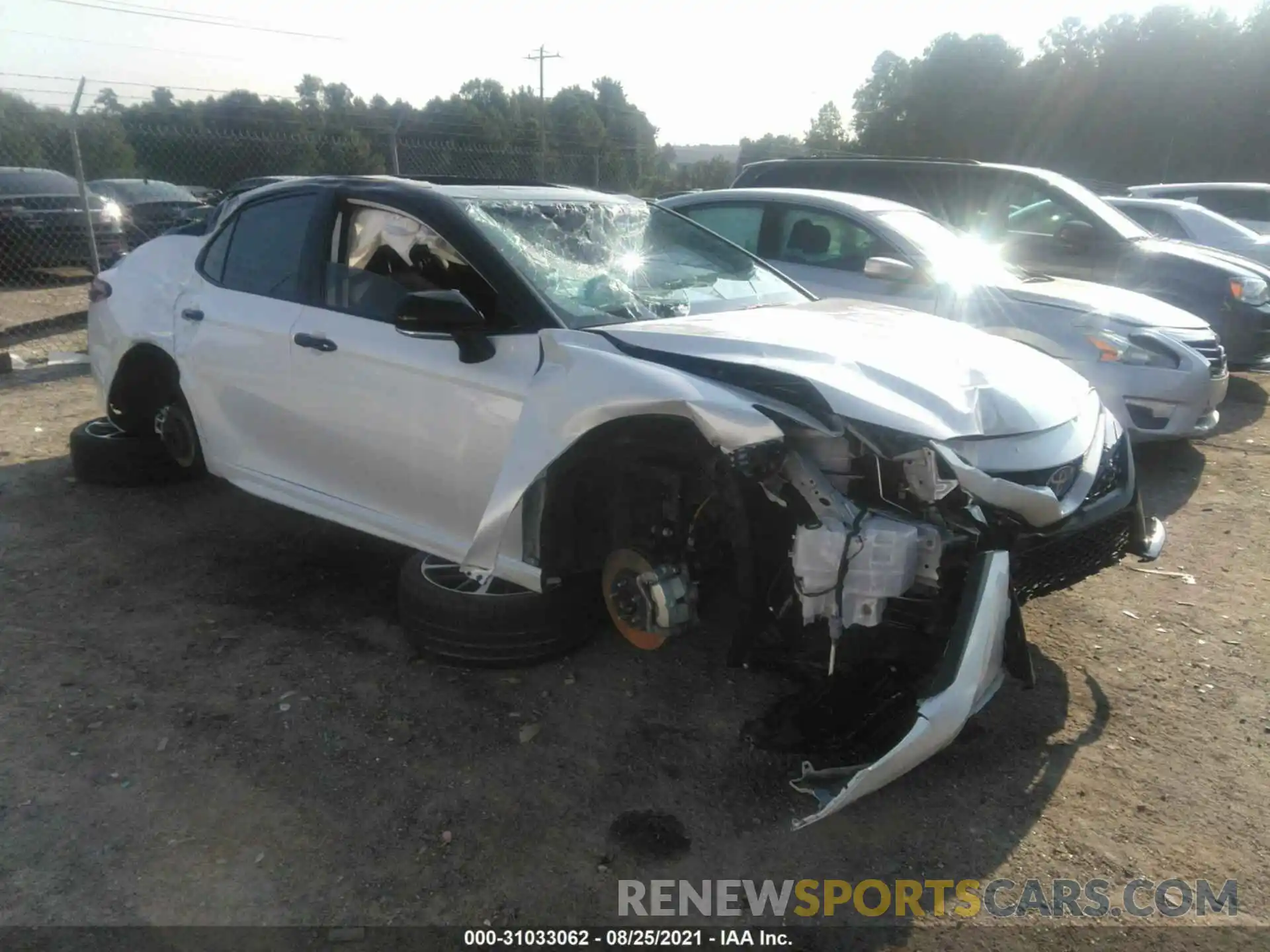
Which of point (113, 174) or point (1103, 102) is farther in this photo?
point (1103, 102)

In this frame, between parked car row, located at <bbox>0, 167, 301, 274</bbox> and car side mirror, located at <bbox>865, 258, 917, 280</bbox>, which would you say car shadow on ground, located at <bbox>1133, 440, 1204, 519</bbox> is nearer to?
car side mirror, located at <bbox>865, 258, 917, 280</bbox>

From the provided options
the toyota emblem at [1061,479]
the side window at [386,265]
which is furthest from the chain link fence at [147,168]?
the toyota emblem at [1061,479]

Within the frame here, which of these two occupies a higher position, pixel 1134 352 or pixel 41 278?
pixel 1134 352

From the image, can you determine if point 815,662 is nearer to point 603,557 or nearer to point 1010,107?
point 603,557

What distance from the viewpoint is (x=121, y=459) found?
522cm

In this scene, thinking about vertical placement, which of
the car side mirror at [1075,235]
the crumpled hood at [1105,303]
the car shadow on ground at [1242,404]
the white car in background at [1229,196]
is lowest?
the car shadow on ground at [1242,404]

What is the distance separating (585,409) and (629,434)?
155 millimetres

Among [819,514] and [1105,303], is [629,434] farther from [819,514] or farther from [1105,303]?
[1105,303]

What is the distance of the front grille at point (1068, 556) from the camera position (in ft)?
9.40

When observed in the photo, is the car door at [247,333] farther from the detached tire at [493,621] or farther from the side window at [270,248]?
the detached tire at [493,621]

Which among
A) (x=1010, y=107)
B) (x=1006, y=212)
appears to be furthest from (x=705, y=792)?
(x=1010, y=107)

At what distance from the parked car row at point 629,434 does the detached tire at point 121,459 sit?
0.15ft

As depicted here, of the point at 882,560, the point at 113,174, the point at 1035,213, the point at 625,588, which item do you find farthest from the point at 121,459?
the point at 113,174

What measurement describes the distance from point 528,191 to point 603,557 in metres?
1.77
